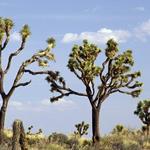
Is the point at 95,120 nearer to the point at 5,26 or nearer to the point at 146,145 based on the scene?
the point at 146,145

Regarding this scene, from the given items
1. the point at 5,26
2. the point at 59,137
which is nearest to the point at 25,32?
the point at 5,26

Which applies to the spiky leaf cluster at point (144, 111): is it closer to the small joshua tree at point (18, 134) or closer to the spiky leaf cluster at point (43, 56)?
the spiky leaf cluster at point (43, 56)

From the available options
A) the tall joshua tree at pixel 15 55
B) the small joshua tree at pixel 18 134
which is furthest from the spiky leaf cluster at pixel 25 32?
the small joshua tree at pixel 18 134

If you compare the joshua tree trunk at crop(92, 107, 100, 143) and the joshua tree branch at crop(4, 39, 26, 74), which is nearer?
the joshua tree branch at crop(4, 39, 26, 74)

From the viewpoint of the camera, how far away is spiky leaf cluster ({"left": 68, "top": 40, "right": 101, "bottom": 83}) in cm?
3238

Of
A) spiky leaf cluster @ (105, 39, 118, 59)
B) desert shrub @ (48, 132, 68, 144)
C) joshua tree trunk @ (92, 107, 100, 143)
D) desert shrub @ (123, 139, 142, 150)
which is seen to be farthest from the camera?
joshua tree trunk @ (92, 107, 100, 143)

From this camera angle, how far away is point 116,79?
3359 centimetres

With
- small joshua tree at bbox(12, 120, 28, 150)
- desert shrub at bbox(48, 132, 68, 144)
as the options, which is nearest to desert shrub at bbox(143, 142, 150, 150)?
desert shrub at bbox(48, 132, 68, 144)

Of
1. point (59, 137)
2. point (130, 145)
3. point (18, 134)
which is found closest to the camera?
point (18, 134)

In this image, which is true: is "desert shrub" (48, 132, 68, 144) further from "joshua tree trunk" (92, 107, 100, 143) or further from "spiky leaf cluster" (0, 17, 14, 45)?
"spiky leaf cluster" (0, 17, 14, 45)

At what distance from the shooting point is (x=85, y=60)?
107 feet

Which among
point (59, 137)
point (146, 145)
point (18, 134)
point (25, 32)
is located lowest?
point (146, 145)

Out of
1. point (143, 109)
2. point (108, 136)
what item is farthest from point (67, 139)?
point (143, 109)

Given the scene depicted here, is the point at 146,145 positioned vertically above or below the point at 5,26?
below
